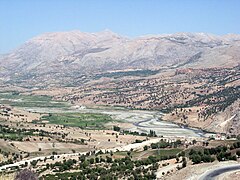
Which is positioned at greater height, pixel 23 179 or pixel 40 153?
pixel 23 179

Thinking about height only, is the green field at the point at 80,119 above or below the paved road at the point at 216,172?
below

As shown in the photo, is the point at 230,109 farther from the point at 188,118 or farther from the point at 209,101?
the point at 209,101

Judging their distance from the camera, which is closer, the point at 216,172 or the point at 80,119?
the point at 216,172

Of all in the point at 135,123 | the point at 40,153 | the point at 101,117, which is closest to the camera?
the point at 40,153

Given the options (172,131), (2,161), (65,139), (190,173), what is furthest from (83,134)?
(190,173)

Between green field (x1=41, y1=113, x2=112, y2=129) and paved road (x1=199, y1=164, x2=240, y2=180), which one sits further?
green field (x1=41, y1=113, x2=112, y2=129)

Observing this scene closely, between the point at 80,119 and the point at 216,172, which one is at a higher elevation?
the point at 216,172

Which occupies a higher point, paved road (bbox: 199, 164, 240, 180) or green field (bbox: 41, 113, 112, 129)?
paved road (bbox: 199, 164, 240, 180)

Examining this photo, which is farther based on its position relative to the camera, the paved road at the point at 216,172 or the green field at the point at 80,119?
the green field at the point at 80,119
